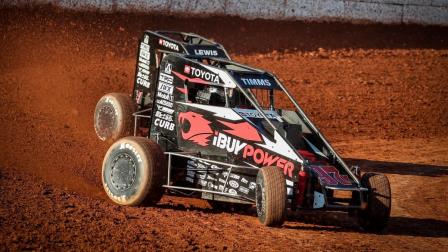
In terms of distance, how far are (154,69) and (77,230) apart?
564cm

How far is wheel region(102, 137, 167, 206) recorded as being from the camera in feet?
34.0

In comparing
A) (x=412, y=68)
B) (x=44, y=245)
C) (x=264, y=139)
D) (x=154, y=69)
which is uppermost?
(x=412, y=68)

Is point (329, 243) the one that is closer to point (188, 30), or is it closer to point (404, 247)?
point (404, 247)

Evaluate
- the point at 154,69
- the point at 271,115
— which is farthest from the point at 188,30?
the point at 271,115

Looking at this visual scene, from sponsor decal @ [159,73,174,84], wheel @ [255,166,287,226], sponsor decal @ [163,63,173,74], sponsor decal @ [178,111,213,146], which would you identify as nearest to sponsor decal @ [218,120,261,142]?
sponsor decal @ [178,111,213,146]

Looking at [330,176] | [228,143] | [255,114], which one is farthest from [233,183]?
[330,176]

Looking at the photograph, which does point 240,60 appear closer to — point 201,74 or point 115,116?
point 115,116

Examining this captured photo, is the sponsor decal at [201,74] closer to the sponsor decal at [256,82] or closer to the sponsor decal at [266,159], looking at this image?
the sponsor decal at [256,82]

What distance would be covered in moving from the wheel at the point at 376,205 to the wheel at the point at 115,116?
489 cm

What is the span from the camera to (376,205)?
10219 millimetres

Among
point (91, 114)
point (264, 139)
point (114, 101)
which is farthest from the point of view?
point (91, 114)

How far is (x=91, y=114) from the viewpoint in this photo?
1709cm

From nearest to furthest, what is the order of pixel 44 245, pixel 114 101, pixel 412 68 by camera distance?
1. pixel 44 245
2. pixel 114 101
3. pixel 412 68

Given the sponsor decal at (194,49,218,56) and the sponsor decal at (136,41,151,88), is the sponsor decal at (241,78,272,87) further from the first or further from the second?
the sponsor decal at (136,41,151,88)
